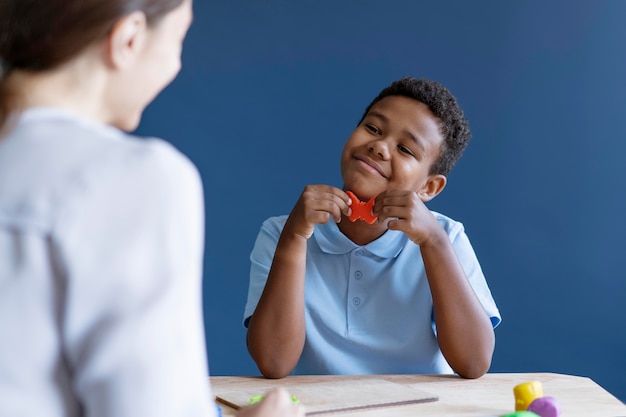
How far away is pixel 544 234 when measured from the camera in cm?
238

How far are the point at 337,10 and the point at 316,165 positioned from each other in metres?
0.46

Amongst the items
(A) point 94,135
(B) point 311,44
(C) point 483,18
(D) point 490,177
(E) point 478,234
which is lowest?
(A) point 94,135

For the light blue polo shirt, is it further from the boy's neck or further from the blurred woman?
the blurred woman

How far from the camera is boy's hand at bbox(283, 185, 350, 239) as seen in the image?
1322 millimetres

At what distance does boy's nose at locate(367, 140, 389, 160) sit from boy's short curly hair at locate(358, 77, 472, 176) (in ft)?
0.46

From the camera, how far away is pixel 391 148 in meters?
1.42

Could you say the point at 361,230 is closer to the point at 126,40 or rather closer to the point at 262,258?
the point at 262,258

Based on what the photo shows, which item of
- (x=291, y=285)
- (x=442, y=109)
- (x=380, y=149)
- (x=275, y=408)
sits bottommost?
(x=275, y=408)

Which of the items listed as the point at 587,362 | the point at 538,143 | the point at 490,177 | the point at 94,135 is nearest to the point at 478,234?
the point at 490,177

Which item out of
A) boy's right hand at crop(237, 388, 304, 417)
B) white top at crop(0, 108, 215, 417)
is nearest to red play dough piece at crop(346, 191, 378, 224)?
boy's right hand at crop(237, 388, 304, 417)

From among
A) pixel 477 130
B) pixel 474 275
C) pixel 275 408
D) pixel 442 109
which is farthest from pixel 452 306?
pixel 477 130

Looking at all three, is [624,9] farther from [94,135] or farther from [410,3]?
[94,135]

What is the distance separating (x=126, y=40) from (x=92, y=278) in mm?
167

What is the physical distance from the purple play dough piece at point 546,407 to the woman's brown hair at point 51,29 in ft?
2.27
